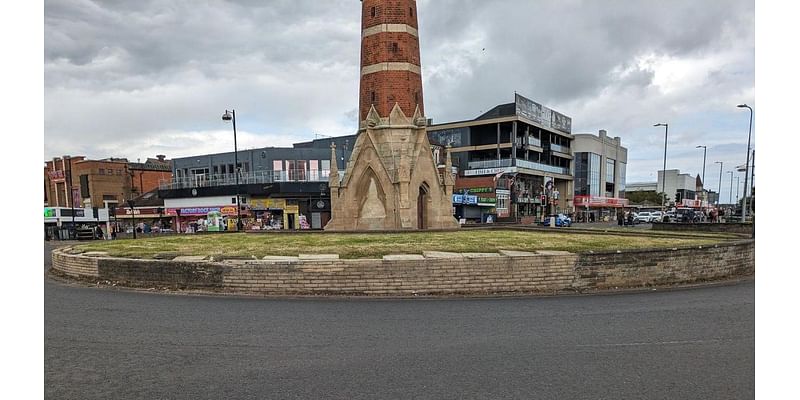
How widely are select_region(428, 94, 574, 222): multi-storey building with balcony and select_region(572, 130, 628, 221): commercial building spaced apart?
1.87m

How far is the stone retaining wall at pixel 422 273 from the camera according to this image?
9250 millimetres

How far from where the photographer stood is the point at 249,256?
10.8m

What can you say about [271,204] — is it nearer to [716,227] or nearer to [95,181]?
[95,181]

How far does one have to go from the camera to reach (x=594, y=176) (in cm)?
7731

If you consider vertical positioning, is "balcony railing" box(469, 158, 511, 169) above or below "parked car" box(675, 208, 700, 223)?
above

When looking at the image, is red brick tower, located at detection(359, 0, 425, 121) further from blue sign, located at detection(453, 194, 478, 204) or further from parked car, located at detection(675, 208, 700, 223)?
parked car, located at detection(675, 208, 700, 223)

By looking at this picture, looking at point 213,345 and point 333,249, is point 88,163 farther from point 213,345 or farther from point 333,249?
point 213,345

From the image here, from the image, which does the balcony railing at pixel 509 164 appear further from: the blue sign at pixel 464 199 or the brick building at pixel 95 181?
the brick building at pixel 95 181

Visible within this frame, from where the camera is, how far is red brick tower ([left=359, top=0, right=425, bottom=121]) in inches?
816

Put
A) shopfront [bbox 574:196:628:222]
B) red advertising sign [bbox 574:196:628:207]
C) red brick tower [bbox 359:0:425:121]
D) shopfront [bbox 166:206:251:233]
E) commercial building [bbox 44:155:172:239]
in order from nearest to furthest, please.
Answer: red brick tower [bbox 359:0:425:121] → shopfront [bbox 166:206:251:233] → commercial building [bbox 44:155:172:239] → shopfront [bbox 574:196:628:222] → red advertising sign [bbox 574:196:628:207]

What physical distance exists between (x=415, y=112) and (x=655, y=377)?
17536 millimetres

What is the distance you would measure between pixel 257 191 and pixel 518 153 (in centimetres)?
3969

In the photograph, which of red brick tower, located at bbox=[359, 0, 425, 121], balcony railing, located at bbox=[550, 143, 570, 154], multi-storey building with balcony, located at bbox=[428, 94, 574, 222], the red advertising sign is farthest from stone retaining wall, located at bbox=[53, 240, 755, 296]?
the red advertising sign

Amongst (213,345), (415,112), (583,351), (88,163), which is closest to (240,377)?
(213,345)
